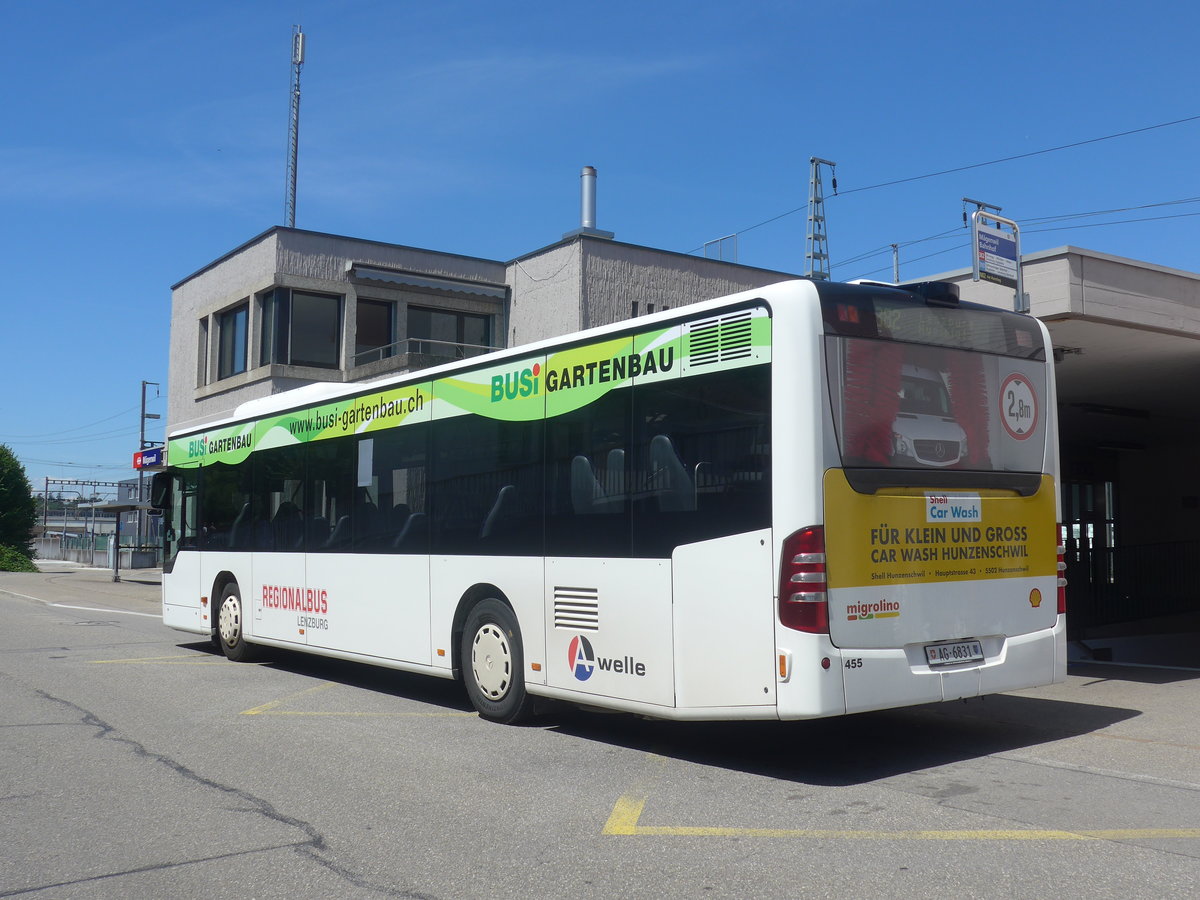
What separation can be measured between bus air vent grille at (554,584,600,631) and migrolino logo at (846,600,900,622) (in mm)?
1966

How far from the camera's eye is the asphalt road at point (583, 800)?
5039 mm

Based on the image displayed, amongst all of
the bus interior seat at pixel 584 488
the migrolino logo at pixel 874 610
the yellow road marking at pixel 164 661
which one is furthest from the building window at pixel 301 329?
the migrolino logo at pixel 874 610

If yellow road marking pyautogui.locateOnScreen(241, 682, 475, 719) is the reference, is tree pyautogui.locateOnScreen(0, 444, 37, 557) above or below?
above

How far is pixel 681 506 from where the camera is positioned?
7508mm

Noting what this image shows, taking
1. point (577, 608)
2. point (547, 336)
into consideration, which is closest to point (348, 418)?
point (577, 608)

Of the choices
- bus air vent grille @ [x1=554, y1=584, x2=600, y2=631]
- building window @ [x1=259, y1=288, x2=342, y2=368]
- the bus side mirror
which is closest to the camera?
bus air vent grille @ [x1=554, y1=584, x2=600, y2=631]

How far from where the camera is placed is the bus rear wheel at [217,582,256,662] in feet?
45.2

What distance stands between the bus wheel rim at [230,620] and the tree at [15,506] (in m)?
50.9

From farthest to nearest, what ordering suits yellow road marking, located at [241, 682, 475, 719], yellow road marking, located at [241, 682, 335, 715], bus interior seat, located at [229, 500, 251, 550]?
bus interior seat, located at [229, 500, 251, 550] → yellow road marking, located at [241, 682, 335, 715] → yellow road marking, located at [241, 682, 475, 719]

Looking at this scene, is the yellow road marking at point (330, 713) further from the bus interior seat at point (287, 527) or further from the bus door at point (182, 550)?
the bus door at point (182, 550)

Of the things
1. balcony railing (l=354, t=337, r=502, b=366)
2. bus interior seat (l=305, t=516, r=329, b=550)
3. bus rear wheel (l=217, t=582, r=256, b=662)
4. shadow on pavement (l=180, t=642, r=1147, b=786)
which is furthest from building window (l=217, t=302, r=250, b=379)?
shadow on pavement (l=180, t=642, r=1147, b=786)

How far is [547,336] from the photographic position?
31203 millimetres

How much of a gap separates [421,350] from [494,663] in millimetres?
21252

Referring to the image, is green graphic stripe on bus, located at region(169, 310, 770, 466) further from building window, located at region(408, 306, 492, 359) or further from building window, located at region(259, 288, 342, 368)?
building window, located at region(408, 306, 492, 359)
